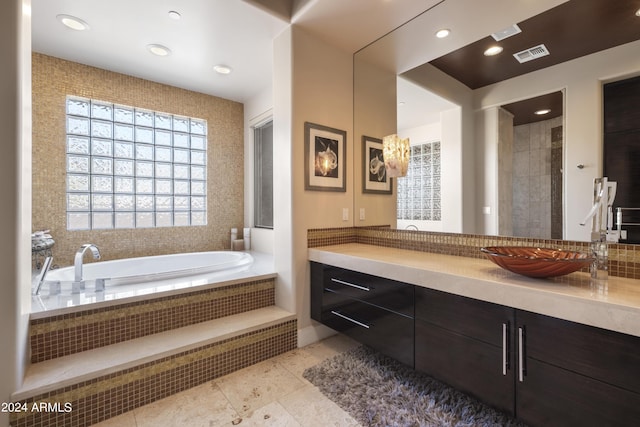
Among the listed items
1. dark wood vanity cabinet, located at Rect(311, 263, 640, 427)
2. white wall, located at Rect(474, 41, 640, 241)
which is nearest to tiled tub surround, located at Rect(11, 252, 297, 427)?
dark wood vanity cabinet, located at Rect(311, 263, 640, 427)

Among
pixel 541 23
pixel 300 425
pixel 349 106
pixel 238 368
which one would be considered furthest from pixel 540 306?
pixel 349 106

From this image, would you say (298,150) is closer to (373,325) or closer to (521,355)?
(373,325)

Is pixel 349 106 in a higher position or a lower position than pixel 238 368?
higher

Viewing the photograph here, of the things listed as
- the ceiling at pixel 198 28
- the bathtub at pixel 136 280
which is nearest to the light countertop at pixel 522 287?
the bathtub at pixel 136 280

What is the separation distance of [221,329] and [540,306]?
1889 mm

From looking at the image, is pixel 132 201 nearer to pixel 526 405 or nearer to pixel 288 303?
pixel 288 303

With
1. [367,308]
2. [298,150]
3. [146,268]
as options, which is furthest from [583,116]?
[146,268]

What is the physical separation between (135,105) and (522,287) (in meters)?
3.99

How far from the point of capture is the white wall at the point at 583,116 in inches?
58.5

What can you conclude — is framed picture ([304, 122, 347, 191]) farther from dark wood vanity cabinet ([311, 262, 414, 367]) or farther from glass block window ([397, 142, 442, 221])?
dark wood vanity cabinet ([311, 262, 414, 367])

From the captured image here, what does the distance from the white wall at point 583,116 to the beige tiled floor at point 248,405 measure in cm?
170

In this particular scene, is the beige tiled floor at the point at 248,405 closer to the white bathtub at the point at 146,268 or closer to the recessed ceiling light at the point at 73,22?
the white bathtub at the point at 146,268

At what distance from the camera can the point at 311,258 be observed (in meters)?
2.39

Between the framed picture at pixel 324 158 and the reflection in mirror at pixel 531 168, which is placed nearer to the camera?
the reflection in mirror at pixel 531 168
